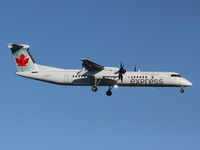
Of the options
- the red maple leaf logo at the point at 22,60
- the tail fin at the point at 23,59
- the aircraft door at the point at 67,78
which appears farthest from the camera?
the red maple leaf logo at the point at 22,60

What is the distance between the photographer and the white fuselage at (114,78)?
33969mm

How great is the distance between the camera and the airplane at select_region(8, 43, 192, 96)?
33.8 m

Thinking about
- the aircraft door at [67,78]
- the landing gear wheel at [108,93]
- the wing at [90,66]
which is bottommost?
the landing gear wheel at [108,93]

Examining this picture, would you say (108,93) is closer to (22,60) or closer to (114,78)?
(114,78)

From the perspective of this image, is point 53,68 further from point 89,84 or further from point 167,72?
point 167,72

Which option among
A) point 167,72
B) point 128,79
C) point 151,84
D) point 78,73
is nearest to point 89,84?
point 78,73

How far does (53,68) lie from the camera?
3700 centimetres

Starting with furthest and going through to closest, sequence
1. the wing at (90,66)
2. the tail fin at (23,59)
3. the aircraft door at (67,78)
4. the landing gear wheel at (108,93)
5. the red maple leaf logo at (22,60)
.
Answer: the red maple leaf logo at (22,60) → the tail fin at (23,59) → the landing gear wheel at (108,93) → the aircraft door at (67,78) → the wing at (90,66)

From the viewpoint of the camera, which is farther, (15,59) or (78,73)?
(15,59)

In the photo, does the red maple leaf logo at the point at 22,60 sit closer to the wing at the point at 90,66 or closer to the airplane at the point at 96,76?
the airplane at the point at 96,76

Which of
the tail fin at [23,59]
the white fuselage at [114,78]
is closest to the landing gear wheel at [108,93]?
the white fuselage at [114,78]

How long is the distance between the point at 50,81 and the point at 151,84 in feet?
42.1

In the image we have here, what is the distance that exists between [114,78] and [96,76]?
225cm

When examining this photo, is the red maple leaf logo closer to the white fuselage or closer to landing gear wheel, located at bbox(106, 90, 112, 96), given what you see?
the white fuselage
